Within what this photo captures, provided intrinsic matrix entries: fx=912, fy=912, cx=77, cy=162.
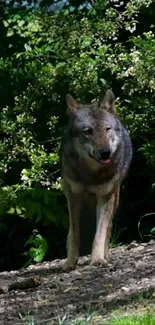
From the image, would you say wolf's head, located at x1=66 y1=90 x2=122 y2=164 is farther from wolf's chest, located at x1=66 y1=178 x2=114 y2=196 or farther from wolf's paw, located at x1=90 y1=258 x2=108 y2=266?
wolf's paw, located at x1=90 y1=258 x2=108 y2=266

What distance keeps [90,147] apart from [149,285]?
2.10 meters

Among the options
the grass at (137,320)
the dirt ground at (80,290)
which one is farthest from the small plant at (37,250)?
the grass at (137,320)

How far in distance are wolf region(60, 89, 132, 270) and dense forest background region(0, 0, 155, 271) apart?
2254 mm

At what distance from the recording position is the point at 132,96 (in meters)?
11.7

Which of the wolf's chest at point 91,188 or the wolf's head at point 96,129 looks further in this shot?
the wolf's chest at point 91,188

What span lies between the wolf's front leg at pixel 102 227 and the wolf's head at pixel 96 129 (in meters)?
0.41

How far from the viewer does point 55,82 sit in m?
11.7

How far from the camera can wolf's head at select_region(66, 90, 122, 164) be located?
27.4ft

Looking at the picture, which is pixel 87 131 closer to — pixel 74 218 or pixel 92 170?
pixel 92 170

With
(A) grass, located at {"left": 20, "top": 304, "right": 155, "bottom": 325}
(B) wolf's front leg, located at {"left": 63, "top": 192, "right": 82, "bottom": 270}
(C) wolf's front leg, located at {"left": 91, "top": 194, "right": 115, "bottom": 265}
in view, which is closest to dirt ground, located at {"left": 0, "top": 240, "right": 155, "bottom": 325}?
(A) grass, located at {"left": 20, "top": 304, "right": 155, "bottom": 325}

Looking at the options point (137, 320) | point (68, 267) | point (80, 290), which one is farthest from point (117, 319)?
point (68, 267)

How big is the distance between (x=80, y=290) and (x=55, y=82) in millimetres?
5037

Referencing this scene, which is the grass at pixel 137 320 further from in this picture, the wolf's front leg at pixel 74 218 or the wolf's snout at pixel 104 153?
the wolf's front leg at pixel 74 218

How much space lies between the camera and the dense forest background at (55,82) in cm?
1116
